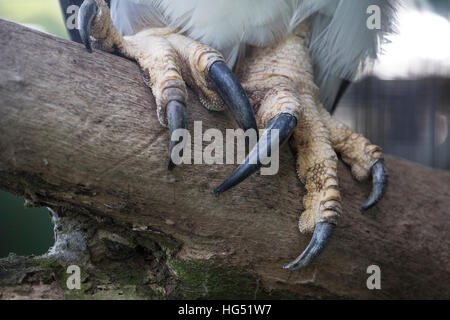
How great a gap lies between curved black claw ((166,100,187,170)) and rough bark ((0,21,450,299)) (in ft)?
0.14

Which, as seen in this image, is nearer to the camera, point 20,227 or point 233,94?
Result: point 233,94

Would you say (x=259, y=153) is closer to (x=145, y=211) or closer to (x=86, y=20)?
(x=145, y=211)

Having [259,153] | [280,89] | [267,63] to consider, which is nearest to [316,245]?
[259,153]

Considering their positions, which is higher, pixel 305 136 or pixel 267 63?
pixel 267 63

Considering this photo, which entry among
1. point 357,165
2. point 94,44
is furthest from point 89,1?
point 357,165

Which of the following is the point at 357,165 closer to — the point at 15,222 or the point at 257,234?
the point at 257,234

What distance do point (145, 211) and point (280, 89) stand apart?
36 cm

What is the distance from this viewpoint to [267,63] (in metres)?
0.88

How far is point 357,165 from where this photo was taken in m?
0.88

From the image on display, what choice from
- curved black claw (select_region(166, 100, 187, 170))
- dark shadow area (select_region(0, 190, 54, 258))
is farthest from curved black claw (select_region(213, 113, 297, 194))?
dark shadow area (select_region(0, 190, 54, 258))

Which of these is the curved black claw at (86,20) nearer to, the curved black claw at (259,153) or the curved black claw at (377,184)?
the curved black claw at (259,153)

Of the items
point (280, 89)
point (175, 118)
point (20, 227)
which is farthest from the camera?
point (20, 227)

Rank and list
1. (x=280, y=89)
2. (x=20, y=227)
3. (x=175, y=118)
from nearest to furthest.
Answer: (x=175, y=118)
(x=280, y=89)
(x=20, y=227)

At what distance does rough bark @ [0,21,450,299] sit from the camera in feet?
1.99
